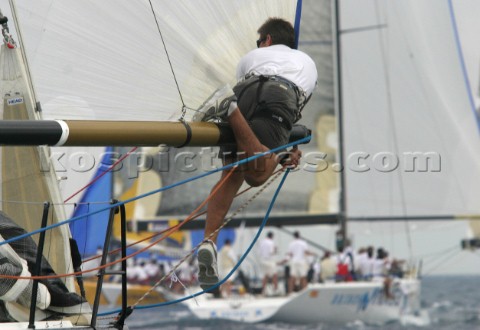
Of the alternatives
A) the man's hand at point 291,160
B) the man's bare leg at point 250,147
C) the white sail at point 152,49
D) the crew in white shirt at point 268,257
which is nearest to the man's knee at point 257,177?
the man's bare leg at point 250,147

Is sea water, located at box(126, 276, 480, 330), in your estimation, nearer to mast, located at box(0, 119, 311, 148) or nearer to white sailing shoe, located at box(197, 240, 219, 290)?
white sailing shoe, located at box(197, 240, 219, 290)

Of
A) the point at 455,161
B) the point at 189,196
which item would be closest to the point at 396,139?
the point at 455,161

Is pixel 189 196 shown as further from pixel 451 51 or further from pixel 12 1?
pixel 12 1

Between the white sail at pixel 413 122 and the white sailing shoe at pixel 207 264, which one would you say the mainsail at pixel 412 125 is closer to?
the white sail at pixel 413 122

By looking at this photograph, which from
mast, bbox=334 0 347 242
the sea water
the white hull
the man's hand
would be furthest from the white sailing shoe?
mast, bbox=334 0 347 242

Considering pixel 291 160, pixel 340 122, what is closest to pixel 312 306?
pixel 340 122

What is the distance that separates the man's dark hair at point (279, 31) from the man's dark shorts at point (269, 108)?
11.8 inches

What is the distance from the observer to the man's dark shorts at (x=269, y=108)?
4.59m

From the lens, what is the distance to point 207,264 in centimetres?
453

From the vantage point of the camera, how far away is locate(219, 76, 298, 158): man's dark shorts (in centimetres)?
459

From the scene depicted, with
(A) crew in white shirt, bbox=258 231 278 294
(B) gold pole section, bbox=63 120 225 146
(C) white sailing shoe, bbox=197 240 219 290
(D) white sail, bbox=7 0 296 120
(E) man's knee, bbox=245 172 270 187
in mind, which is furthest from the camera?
(A) crew in white shirt, bbox=258 231 278 294

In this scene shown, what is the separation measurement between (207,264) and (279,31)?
1157 mm

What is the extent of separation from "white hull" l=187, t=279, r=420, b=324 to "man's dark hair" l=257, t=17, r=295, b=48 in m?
13.9

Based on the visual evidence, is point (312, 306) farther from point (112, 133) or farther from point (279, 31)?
point (112, 133)
